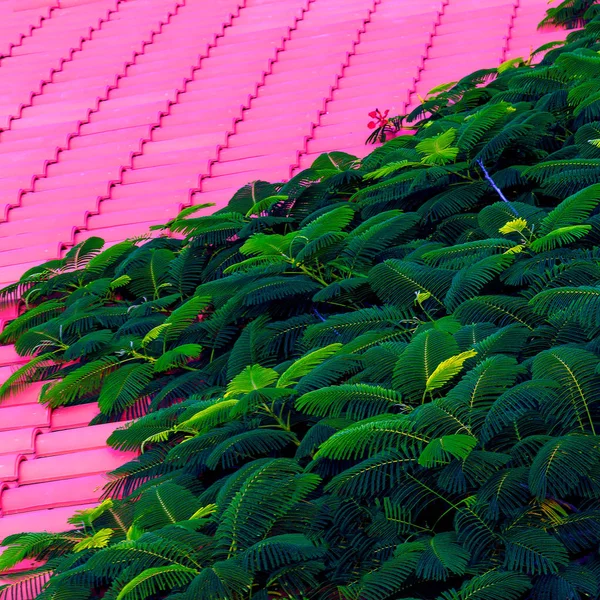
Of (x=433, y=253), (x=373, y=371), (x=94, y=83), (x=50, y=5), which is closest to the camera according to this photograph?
(x=373, y=371)

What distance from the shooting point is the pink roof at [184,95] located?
5.27 metres

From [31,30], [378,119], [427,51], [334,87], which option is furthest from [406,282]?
[31,30]

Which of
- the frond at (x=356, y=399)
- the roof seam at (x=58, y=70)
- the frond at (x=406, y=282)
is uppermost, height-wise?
the roof seam at (x=58, y=70)

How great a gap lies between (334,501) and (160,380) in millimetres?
1384

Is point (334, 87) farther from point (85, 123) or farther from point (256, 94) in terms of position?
point (85, 123)

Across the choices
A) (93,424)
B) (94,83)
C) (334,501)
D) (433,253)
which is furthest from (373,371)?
(94,83)

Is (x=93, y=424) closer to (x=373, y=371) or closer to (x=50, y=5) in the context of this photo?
(x=373, y=371)

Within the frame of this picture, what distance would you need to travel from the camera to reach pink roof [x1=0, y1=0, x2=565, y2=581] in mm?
5273

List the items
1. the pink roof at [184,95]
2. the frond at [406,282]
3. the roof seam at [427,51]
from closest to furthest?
1. the frond at [406,282]
2. the pink roof at [184,95]
3. the roof seam at [427,51]

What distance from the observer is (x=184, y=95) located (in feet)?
20.6

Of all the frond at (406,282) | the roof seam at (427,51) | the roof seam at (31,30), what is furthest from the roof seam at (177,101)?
the frond at (406,282)

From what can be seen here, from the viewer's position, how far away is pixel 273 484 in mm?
2807

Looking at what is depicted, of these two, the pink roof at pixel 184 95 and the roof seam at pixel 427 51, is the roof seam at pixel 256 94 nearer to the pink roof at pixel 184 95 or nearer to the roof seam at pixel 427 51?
the pink roof at pixel 184 95

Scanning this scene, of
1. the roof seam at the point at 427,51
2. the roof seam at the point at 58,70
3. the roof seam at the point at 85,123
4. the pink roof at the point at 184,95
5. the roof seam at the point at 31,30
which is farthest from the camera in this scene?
the roof seam at the point at 31,30
